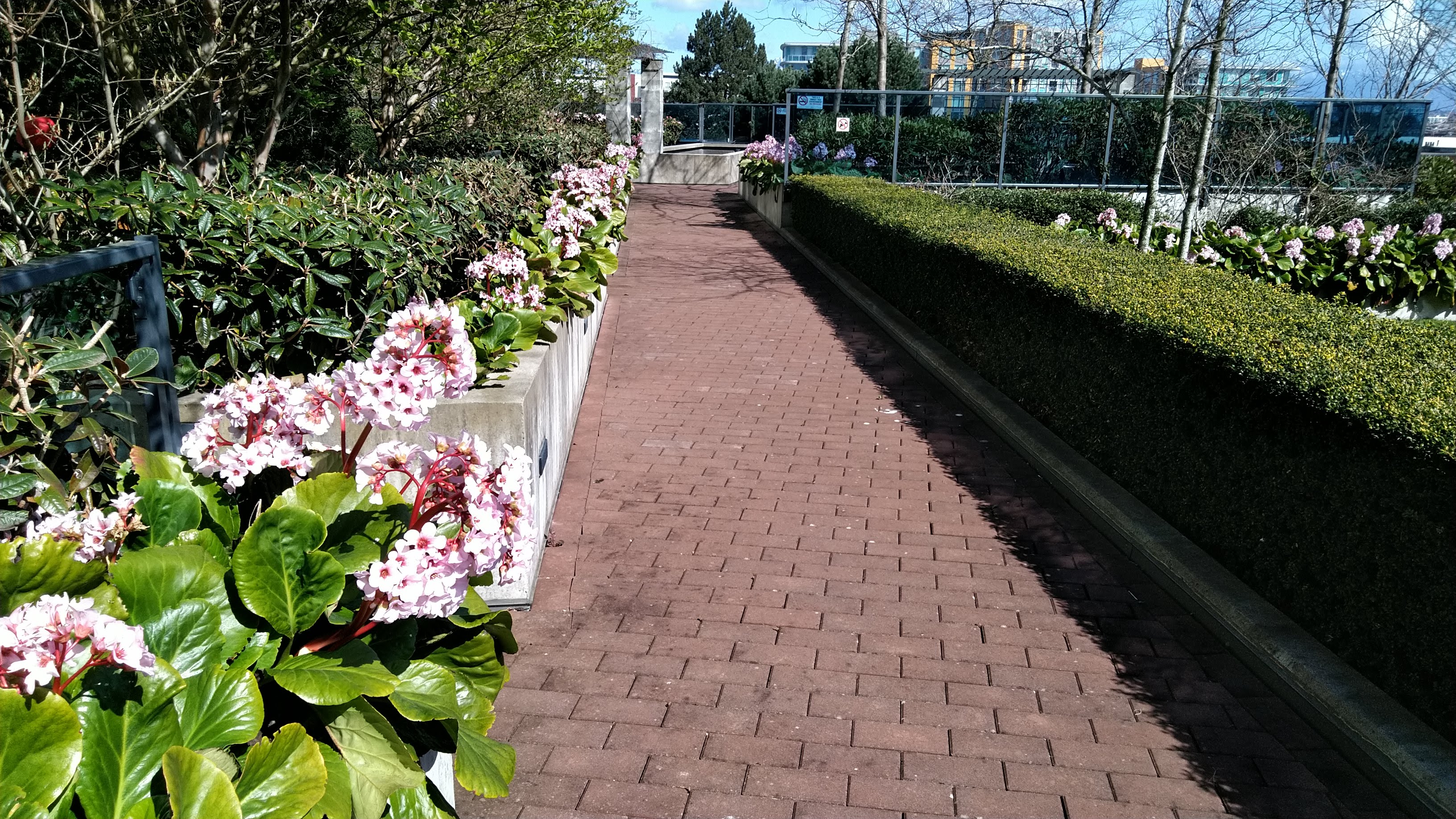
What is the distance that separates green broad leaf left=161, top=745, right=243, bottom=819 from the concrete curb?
334 cm

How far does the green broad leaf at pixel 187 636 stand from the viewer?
7.43 ft

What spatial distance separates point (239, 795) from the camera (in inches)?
81.5

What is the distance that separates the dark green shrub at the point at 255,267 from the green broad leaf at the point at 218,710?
208cm

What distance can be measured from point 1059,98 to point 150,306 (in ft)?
59.4

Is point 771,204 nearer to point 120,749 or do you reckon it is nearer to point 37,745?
point 120,749

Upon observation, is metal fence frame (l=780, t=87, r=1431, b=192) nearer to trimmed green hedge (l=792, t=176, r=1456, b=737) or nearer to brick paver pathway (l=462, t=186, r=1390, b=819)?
trimmed green hedge (l=792, t=176, r=1456, b=737)

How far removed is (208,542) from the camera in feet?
8.60

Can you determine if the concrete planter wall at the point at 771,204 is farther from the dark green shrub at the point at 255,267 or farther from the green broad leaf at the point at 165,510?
the green broad leaf at the point at 165,510

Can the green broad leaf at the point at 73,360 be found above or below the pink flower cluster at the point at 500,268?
above

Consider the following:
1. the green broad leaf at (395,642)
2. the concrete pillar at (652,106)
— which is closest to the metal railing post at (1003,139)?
the concrete pillar at (652,106)

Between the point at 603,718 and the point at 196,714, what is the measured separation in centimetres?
180

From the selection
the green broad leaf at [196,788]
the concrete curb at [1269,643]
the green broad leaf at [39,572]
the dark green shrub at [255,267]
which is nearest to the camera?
the green broad leaf at [196,788]

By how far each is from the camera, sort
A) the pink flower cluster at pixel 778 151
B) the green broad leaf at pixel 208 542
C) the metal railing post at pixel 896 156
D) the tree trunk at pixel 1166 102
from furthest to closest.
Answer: the metal railing post at pixel 896 156 → the pink flower cluster at pixel 778 151 → the tree trunk at pixel 1166 102 → the green broad leaf at pixel 208 542

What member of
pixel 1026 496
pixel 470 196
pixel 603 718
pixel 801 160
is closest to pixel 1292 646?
pixel 1026 496
